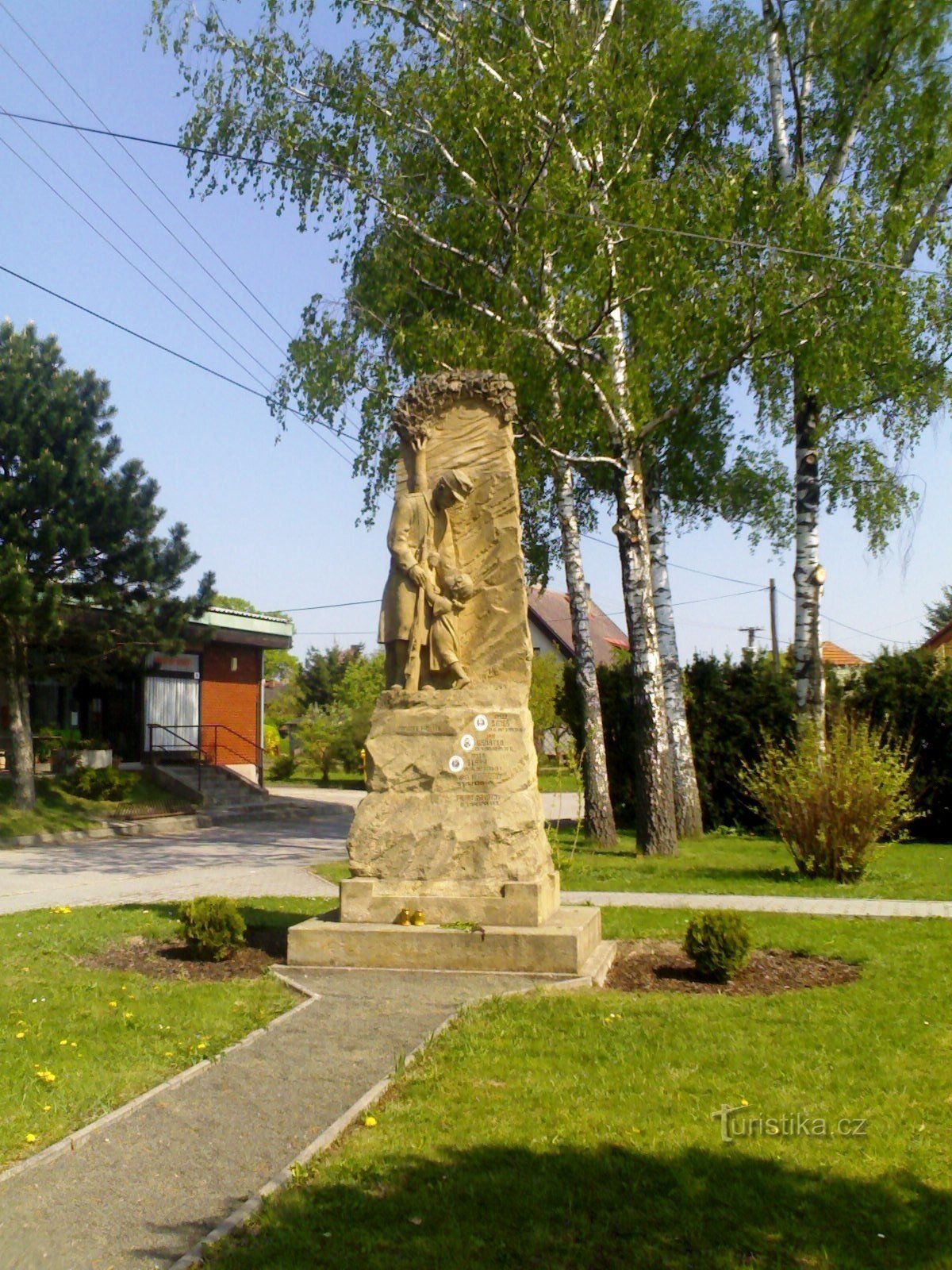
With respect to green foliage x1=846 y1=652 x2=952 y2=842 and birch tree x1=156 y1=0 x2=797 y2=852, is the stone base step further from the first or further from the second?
green foliage x1=846 y1=652 x2=952 y2=842

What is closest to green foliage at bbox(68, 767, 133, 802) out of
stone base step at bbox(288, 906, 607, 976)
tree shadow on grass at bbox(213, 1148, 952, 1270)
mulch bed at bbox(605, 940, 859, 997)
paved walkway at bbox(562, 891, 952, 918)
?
paved walkway at bbox(562, 891, 952, 918)

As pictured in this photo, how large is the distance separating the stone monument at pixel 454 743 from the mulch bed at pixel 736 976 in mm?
339

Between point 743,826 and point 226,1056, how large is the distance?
1681 centimetres

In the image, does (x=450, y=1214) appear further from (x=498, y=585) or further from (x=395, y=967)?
(x=498, y=585)

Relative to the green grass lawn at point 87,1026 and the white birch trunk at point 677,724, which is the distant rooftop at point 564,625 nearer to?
the white birch trunk at point 677,724

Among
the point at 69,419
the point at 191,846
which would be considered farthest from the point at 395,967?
the point at 69,419

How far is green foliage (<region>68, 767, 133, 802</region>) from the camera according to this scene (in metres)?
26.3

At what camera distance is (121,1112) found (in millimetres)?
5246

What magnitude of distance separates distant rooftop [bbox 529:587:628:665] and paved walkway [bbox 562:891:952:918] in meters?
36.1

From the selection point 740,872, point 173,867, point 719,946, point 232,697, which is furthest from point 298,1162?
point 232,697

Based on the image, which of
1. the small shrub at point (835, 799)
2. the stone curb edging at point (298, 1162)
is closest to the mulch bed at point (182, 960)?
the stone curb edging at point (298, 1162)

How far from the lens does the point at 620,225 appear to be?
15.3 metres

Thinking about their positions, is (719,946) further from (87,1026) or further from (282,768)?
(282,768)

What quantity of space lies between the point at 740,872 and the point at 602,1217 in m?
11.2
